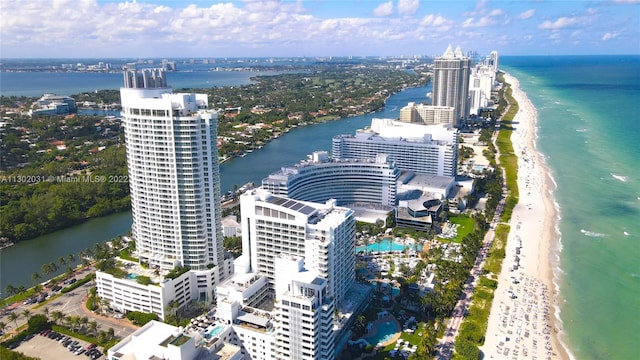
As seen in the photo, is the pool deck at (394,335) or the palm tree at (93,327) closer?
the pool deck at (394,335)

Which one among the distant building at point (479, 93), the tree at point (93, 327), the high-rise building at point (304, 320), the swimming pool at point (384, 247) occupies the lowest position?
the tree at point (93, 327)

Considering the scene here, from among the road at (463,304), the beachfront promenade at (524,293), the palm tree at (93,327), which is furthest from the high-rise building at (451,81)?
the palm tree at (93,327)

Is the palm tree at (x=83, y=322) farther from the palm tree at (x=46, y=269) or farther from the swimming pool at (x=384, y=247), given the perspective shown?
the swimming pool at (x=384, y=247)

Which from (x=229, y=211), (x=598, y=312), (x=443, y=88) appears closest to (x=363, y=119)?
(x=443, y=88)

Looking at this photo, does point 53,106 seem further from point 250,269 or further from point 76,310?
point 250,269

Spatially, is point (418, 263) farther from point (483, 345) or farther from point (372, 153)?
point (372, 153)

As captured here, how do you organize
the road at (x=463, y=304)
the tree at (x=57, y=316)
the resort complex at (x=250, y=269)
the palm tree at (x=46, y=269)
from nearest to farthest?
the resort complex at (x=250, y=269)
the road at (x=463, y=304)
the tree at (x=57, y=316)
the palm tree at (x=46, y=269)

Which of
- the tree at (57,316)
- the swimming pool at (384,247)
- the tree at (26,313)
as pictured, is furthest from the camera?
the swimming pool at (384,247)
